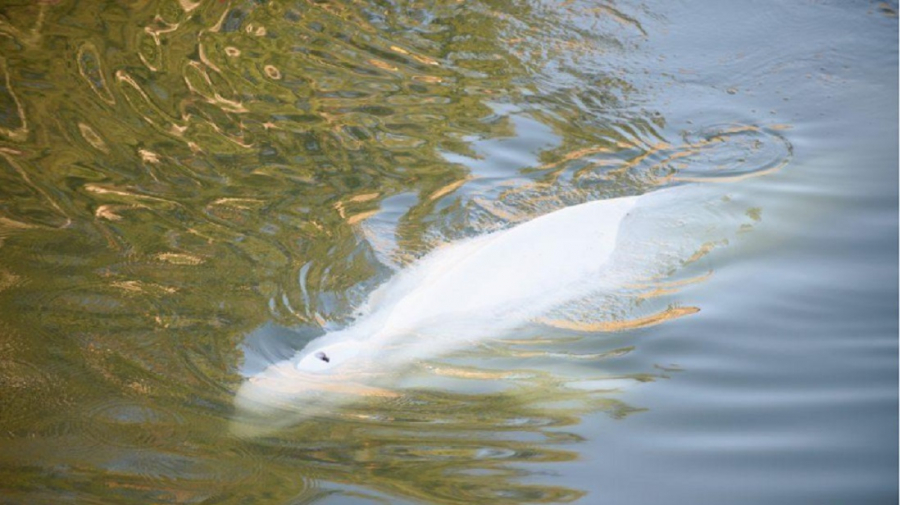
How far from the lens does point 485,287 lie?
296 centimetres

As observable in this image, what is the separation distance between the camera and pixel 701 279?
127 inches

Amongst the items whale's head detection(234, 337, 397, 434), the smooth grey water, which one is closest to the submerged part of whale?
whale's head detection(234, 337, 397, 434)

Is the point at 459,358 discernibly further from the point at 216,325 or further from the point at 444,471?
the point at 216,325

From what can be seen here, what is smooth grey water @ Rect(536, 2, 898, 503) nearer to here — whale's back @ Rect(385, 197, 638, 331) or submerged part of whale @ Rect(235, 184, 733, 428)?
submerged part of whale @ Rect(235, 184, 733, 428)

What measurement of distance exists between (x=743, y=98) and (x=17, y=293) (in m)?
3.57

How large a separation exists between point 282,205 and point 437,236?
2.09ft

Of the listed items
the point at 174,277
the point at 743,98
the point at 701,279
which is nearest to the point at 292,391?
the point at 174,277

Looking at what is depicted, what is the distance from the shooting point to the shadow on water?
7.64ft

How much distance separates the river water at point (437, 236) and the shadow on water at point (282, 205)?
1cm

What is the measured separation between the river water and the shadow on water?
0.04 ft

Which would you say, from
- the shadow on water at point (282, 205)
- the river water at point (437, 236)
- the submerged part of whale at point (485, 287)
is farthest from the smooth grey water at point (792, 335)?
the submerged part of whale at point (485, 287)

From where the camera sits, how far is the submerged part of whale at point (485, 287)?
→ 263 centimetres

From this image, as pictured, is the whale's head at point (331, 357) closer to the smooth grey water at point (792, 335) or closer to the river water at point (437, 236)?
the river water at point (437, 236)

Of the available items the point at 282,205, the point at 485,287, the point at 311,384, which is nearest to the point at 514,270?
the point at 485,287
